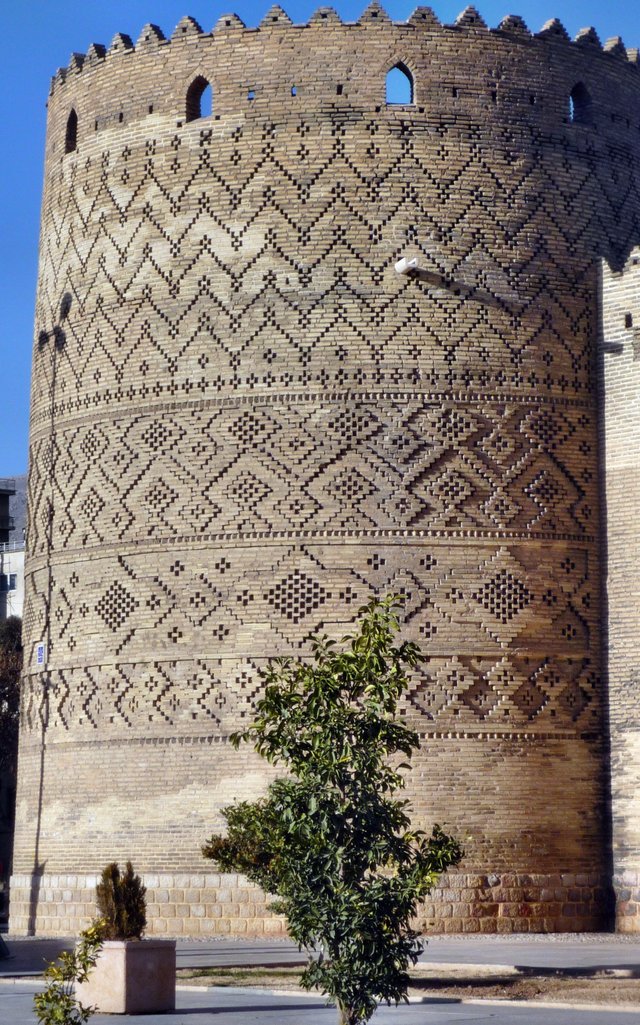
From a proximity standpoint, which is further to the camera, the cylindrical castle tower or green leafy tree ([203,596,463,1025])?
the cylindrical castle tower

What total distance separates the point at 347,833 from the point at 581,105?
455 inches

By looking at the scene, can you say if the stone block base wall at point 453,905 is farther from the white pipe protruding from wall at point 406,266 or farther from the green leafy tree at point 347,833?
the green leafy tree at point 347,833

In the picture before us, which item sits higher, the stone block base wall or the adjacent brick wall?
the adjacent brick wall

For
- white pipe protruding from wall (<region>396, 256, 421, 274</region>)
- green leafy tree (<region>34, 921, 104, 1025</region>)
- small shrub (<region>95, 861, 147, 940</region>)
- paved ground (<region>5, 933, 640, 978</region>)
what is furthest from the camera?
white pipe protruding from wall (<region>396, 256, 421, 274</region>)

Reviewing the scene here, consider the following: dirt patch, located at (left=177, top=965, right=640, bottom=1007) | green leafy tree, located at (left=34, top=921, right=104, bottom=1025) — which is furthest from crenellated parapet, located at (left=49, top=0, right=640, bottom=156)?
green leafy tree, located at (left=34, top=921, right=104, bottom=1025)

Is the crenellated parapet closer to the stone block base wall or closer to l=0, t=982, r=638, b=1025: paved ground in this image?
the stone block base wall

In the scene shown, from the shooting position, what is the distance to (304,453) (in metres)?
16.8

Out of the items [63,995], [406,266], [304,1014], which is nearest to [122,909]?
[304,1014]

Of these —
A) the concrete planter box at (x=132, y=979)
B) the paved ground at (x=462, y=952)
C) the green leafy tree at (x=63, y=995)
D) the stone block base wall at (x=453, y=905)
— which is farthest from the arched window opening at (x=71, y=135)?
the green leafy tree at (x=63, y=995)

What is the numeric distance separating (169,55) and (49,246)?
263 centimetres

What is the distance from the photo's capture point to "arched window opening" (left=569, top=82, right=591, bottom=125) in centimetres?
1824

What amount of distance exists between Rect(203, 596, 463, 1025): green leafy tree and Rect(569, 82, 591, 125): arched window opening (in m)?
10.3

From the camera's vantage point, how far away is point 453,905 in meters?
16.0

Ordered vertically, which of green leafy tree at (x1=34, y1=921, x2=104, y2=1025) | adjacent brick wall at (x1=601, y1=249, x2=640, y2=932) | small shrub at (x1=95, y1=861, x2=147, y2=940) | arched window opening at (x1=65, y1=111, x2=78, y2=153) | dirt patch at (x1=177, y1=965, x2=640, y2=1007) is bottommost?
dirt patch at (x1=177, y1=965, x2=640, y2=1007)
